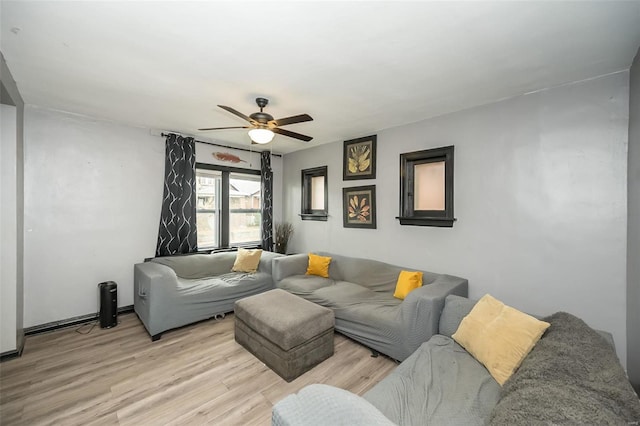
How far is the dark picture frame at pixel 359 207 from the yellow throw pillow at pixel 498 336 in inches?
79.5

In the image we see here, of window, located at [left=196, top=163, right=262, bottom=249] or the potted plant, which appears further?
the potted plant

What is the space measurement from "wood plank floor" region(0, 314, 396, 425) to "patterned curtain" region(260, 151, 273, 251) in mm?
2200

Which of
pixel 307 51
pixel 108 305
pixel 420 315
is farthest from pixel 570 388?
pixel 108 305

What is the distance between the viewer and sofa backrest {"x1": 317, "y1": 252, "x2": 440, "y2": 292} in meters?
3.31

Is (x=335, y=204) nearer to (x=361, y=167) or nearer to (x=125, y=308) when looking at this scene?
(x=361, y=167)

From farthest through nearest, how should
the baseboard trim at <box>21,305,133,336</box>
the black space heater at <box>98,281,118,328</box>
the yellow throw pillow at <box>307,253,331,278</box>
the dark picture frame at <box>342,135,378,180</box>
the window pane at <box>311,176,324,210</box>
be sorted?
the window pane at <box>311,176,324,210</box>
the yellow throw pillow at <box>307,253,331,278</box>
the dark picture frame at <box>342,135,378,180</box>
the black space heater at <box>98,281,118,328</box>
the baseboard trim at <box>21,305,133,336</box>

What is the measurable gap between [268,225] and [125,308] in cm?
249

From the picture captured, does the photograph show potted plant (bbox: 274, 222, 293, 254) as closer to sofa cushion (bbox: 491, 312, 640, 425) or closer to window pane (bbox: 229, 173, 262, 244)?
window pane (bbox: 229, 173, 262, 244)

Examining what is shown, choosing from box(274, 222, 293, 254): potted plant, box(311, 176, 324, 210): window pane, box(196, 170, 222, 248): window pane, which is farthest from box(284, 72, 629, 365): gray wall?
box(196, 170, 222, 248): window pane

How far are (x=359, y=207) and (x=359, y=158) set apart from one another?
760mm

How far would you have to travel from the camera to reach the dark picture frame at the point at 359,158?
12.4ft

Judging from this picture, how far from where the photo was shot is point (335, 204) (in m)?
4.34

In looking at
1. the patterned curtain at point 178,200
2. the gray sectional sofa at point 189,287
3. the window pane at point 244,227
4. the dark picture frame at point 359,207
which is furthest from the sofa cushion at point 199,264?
the dark picture frame at point 359,207

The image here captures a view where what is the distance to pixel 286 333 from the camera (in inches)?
87.7
